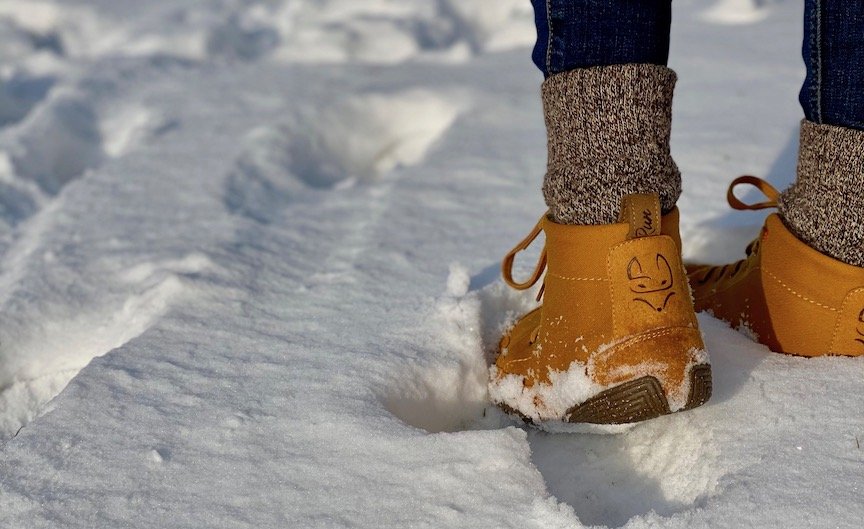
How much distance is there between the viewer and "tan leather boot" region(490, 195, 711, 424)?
1.00 metres

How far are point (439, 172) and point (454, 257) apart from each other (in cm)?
43

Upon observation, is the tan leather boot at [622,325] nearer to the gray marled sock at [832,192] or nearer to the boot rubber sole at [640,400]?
the boot rubber sole at [640,400]

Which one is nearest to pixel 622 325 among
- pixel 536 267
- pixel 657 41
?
pixel 536 267

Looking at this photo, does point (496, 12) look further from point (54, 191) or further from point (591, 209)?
point (591, 209)

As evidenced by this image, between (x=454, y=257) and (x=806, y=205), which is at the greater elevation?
(x=806, y=205)

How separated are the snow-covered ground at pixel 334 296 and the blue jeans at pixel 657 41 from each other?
34 centimetres

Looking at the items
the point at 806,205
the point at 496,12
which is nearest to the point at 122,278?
the point at 806,205

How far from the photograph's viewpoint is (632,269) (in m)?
1.01

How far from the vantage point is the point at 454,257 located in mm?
1511

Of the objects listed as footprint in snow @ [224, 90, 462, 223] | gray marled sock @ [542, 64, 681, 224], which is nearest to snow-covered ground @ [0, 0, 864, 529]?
footprint in snow @ [224, 90, 462, 223]

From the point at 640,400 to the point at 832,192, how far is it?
36cm

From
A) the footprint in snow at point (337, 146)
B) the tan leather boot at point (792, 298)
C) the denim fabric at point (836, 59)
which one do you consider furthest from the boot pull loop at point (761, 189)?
the footprint in snow at point (337, 146)

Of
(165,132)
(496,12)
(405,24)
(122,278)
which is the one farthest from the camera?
(496,12)

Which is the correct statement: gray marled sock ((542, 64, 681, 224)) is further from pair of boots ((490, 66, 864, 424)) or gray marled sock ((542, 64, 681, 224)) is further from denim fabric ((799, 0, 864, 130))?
denim fabric ((799, 0, 864, 130))
